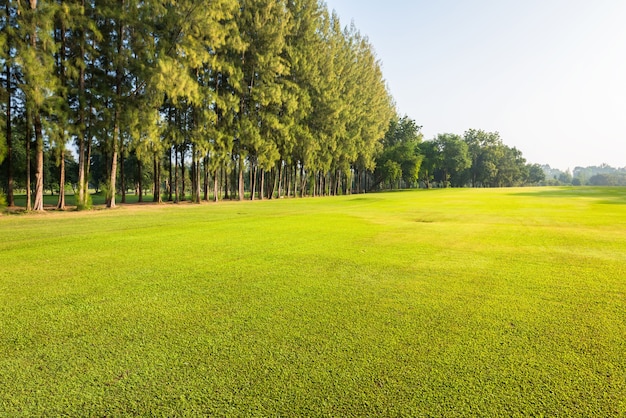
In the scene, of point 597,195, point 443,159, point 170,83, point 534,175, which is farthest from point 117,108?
point 534,175

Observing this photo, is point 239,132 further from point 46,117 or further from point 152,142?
point 46,117

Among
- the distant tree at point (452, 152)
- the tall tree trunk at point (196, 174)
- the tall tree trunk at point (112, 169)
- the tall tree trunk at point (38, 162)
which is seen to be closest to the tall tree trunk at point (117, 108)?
the tall tree trunk at point (112, 169)

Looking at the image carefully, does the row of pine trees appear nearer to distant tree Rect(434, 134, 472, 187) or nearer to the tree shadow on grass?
the tree shadow on grass

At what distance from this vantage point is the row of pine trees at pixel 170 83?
18062 mm

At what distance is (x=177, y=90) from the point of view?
2177 cm

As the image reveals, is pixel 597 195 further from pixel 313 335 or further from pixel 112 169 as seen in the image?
pixel 112 169

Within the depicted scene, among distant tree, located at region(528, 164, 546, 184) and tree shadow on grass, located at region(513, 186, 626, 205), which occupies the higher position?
distant tree, located at region(528, 164, 546, 184)

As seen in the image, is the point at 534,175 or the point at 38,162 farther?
the point at 534,175

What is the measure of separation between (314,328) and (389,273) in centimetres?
245

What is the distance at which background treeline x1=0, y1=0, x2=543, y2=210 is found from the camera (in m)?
18.4

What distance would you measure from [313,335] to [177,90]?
22282 millimetres

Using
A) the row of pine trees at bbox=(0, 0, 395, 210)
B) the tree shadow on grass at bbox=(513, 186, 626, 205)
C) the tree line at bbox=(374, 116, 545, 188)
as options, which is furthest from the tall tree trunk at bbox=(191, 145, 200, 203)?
the tree line at bbox=(374, 116, 545, 188)

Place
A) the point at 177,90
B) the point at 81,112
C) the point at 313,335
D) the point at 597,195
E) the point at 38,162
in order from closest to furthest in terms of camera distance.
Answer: the point at 313,335 < the point at 38,162 < the point at 81,112 < the point at 177,90 < the point at 597,195

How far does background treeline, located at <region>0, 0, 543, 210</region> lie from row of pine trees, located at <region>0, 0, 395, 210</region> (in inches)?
3.6
